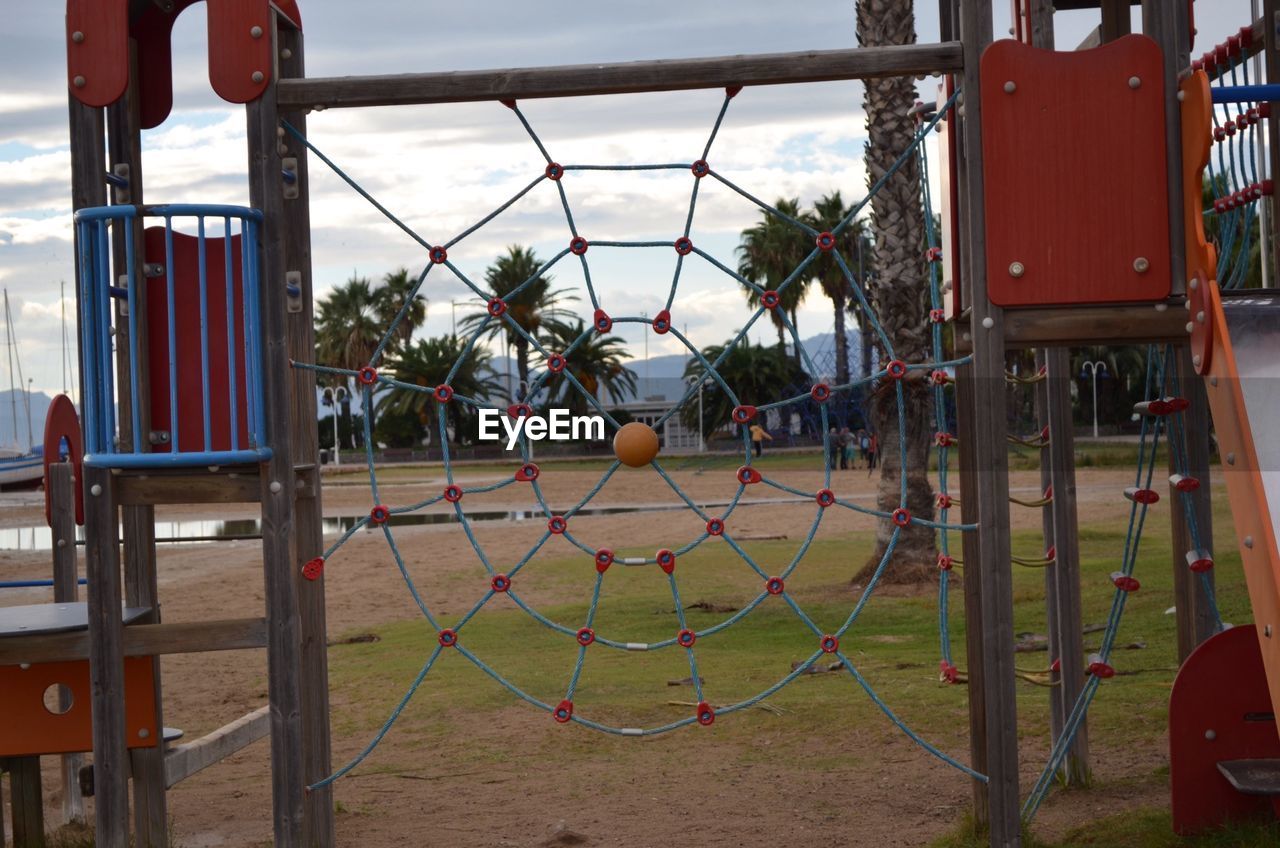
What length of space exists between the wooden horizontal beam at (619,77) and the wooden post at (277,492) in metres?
0.22

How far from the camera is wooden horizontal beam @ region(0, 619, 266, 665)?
4.30m

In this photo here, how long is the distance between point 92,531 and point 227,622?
535 millimetres

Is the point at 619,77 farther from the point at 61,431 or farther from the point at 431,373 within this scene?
the point at 431,373

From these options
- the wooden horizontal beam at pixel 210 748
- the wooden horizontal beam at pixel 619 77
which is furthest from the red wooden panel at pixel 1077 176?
the wooden horizontal beam at pixel 210 748

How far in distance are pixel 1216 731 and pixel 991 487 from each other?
45.8 inches

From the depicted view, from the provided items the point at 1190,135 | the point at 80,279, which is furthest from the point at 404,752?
the point at 1190,135

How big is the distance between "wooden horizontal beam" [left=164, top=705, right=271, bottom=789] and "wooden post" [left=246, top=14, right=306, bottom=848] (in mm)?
130

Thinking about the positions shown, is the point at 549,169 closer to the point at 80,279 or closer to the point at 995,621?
the point at 80,279

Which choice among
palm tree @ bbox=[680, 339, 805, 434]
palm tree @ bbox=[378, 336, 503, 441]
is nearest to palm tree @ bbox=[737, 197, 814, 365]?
palm tree @ bbox=[680, 339, 805, 434]

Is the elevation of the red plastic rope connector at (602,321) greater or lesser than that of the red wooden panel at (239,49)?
lesser

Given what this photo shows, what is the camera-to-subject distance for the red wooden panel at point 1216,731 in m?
4.31

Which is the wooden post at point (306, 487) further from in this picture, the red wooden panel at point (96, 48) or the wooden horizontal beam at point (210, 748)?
the red wooden panel at point (96, 48)

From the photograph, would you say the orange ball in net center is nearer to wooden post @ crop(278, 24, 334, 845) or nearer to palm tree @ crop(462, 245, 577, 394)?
wooden post @ crop(278, 24, 334, 845)

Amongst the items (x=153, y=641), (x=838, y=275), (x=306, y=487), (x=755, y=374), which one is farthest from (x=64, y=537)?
(x=755, y=374)
